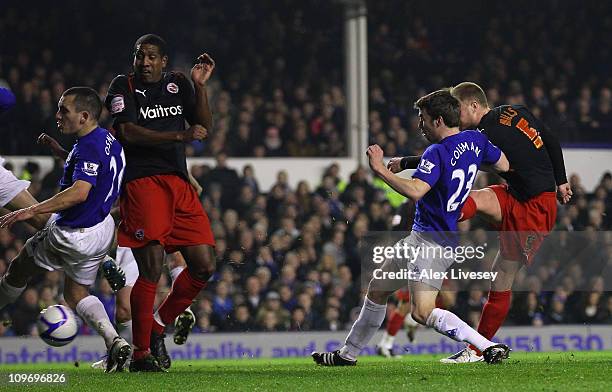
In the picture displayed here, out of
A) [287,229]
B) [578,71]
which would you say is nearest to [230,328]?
[287,229]

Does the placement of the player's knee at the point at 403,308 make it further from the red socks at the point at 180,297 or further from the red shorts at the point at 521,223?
the red socks at the point at 180,297

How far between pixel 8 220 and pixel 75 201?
1.42ft

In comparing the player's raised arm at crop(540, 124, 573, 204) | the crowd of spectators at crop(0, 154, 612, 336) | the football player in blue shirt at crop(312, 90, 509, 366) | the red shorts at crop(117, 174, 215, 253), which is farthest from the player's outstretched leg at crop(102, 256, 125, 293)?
the crowd of spectators at crop(0, 154, 612, 336)

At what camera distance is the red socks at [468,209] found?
8.23m

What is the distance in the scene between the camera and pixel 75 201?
7.36 m

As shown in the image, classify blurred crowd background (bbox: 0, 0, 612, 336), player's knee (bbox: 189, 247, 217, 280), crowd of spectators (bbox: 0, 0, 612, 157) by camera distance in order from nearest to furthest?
1. player's knee (bbox: 189, 247, 217, 280)
2. blurred crowd background (bbox: 0, 0, 612, 336)
3. crowd of spectators (bbox: 0, 0, 612, 157)

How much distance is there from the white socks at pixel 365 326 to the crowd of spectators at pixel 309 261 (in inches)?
196

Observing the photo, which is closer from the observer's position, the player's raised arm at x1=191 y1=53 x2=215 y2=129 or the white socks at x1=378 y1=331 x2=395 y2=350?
the player's raised arm at x1=191 y1=53 x2=215 y2=129

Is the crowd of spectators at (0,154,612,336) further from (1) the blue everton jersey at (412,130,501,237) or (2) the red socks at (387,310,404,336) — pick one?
(1) the blue everton jersey at (412,130,501,237)

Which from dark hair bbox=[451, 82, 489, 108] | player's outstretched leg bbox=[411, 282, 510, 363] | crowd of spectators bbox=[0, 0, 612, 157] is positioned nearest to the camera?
player's outstretched leg bbox=[411, 282, 510, 363]

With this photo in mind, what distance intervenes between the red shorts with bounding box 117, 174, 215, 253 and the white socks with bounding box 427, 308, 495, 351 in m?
1.57

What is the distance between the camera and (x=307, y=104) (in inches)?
687

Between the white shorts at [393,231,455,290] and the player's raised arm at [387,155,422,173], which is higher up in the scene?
the player's raised arm at [387,155,422,173]

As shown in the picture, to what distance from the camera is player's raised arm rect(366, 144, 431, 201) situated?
278 inches
